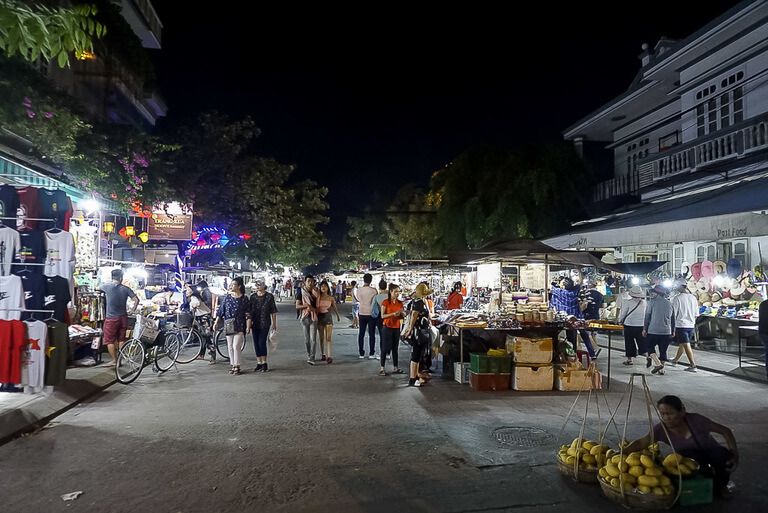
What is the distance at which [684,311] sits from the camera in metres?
11.8

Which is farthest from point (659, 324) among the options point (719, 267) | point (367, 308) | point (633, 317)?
point (367, 308)

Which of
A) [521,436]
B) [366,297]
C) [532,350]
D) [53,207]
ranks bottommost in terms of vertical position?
[521,436]

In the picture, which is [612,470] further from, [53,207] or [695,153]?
[695,153]

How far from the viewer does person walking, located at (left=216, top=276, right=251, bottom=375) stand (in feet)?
35.9

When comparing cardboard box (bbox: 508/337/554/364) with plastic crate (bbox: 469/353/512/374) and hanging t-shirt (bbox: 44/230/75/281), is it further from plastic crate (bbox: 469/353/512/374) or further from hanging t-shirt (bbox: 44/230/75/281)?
hanging t-shirt (bbox: 44/230/75/281)

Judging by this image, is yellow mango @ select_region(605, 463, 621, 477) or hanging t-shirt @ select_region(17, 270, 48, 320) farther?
→ hanging t-shirt @ select_region(17, 270, 48, 320)

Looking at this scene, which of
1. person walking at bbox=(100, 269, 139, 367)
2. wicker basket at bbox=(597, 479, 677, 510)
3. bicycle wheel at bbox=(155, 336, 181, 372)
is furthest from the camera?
bicycle wheel at bbox=(155, 336, 181, 372)

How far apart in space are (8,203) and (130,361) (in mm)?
3575

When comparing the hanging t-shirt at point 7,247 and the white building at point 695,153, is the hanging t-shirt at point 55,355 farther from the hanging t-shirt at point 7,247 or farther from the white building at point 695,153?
the white building at point 695,153

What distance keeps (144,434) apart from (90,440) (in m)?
0.59

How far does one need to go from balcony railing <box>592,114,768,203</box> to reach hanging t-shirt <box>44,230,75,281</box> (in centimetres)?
1512

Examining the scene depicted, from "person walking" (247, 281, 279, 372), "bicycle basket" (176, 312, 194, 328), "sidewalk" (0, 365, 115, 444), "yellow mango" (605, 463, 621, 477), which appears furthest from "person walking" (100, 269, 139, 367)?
"yellow mango" (605, 463, 621, 477)

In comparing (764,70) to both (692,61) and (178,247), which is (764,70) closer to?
(692,61)

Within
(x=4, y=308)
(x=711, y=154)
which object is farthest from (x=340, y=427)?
(x=711, y=154)
